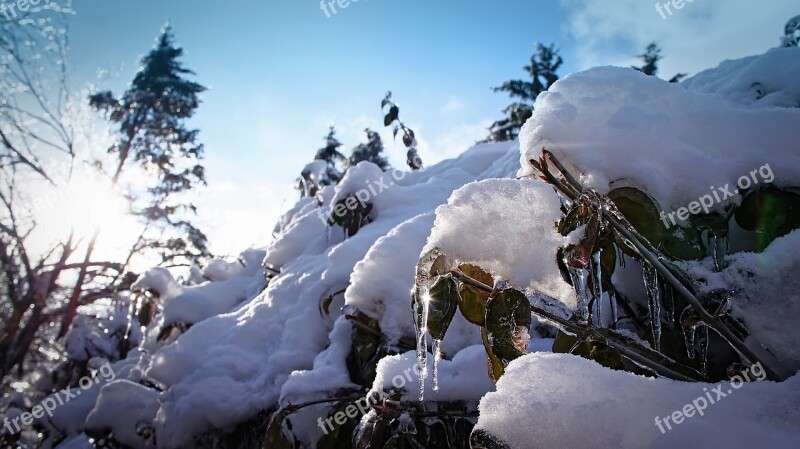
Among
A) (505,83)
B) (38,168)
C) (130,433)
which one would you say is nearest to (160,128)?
(38,168)


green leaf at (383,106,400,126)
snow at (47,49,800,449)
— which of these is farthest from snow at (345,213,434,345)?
green leaf at (383,106,400,126)

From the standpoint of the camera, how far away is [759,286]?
0.55 meters

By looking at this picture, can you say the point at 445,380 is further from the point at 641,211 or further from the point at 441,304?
the point at 641,211

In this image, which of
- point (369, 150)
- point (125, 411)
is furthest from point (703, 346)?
point (369, 150)

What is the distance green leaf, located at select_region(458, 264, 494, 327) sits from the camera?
0.67m

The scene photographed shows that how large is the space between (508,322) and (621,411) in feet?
0.51

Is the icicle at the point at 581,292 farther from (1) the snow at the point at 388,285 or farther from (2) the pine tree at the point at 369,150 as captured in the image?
(2) the pine tree at the point at 369,150

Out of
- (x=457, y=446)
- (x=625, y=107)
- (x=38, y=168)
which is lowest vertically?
(x=457, y=446)

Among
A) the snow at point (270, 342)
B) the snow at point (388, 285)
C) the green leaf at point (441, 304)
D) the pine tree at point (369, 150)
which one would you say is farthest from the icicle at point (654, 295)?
the pine tree at point (369, 150)

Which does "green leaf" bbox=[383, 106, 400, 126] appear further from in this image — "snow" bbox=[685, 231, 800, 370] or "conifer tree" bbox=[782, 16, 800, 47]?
"snow" bbox=[685, 231, 800, 370]

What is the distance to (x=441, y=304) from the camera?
0.58m

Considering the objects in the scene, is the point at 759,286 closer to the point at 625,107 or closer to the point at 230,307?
the point at 625,107

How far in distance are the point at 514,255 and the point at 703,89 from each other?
1.40 metres

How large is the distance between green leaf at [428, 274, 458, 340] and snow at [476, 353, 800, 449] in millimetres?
124
